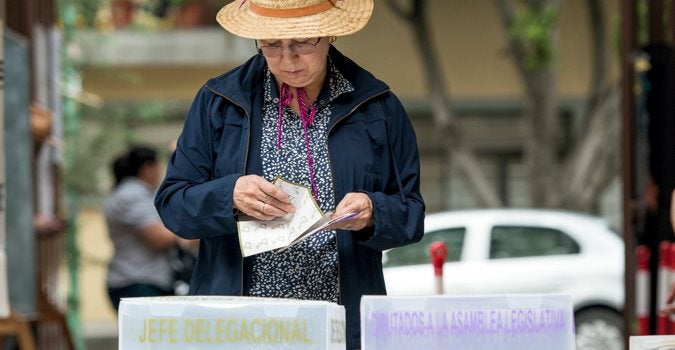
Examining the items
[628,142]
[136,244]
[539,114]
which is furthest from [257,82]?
[539,114]

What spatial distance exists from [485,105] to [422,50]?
2312 mm

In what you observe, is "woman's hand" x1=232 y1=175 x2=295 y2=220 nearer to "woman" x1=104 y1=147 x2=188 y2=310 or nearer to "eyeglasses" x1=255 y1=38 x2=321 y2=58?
"eyeglasses" x1=255 y1=38 x2=321 y2=58

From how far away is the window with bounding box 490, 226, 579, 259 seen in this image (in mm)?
10414

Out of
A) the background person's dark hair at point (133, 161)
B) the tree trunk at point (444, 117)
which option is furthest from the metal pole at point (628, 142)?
the tree trunk at point (444, 117)

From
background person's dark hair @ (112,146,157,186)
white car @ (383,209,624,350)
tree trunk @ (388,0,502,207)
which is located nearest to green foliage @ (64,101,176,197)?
tree trunk @ (388,0,502,207)

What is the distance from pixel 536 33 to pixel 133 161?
4229 millimetres

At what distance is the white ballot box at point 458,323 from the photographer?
2.89 meters

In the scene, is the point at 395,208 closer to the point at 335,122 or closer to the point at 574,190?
the point at 335,122

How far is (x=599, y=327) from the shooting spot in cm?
1043

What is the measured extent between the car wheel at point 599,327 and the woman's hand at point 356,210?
7343mm

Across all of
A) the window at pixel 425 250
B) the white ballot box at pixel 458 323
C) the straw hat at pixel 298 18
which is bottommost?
the white ballot box at pixel 458 323

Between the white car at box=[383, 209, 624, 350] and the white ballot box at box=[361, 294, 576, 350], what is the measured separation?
682 centimetres

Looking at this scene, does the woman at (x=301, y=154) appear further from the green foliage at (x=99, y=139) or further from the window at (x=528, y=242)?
the green foliage at (x=99, y=139)

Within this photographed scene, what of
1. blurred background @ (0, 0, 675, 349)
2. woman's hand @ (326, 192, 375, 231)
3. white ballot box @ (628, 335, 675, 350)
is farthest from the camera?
blurred background @ (0, 0, 675, 349)
